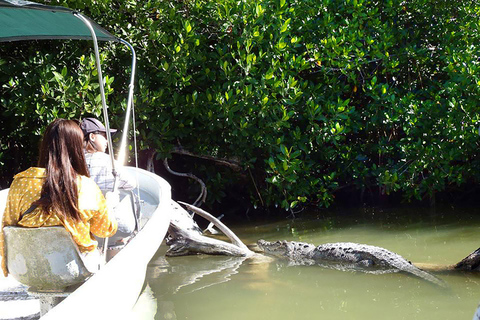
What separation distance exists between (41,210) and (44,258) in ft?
0.89

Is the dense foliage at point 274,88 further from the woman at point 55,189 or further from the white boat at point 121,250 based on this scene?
the woman at point 55,189

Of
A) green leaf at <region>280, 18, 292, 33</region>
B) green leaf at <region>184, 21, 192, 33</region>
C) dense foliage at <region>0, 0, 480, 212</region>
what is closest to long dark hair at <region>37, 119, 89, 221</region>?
dense foliage at <region>0, 0, 480, 212</region>

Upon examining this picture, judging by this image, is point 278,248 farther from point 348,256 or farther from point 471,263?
point 471,263

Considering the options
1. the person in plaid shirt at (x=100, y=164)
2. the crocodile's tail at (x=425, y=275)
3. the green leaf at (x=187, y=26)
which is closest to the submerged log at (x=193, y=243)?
the person in plaid shirt at (x=100, y=164)

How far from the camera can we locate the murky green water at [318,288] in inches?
168

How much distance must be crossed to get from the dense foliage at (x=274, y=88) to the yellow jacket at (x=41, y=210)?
3.42 metres

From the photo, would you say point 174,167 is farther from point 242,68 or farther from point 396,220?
point 396,220

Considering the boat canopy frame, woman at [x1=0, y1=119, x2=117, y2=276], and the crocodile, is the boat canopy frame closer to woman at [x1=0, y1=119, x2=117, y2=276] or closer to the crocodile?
woman at [x1=0, y1=119, x2=117, y2=276]

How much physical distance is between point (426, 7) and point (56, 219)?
20.9 ft

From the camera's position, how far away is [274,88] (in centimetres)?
708

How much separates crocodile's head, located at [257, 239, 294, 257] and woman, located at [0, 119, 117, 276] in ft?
9.22

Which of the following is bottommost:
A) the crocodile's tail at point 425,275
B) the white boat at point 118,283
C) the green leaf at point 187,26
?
the crocodile's tail at point 425,275

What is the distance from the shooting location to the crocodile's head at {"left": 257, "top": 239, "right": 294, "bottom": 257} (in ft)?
18.8

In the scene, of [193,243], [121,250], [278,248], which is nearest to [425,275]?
[278,248]
